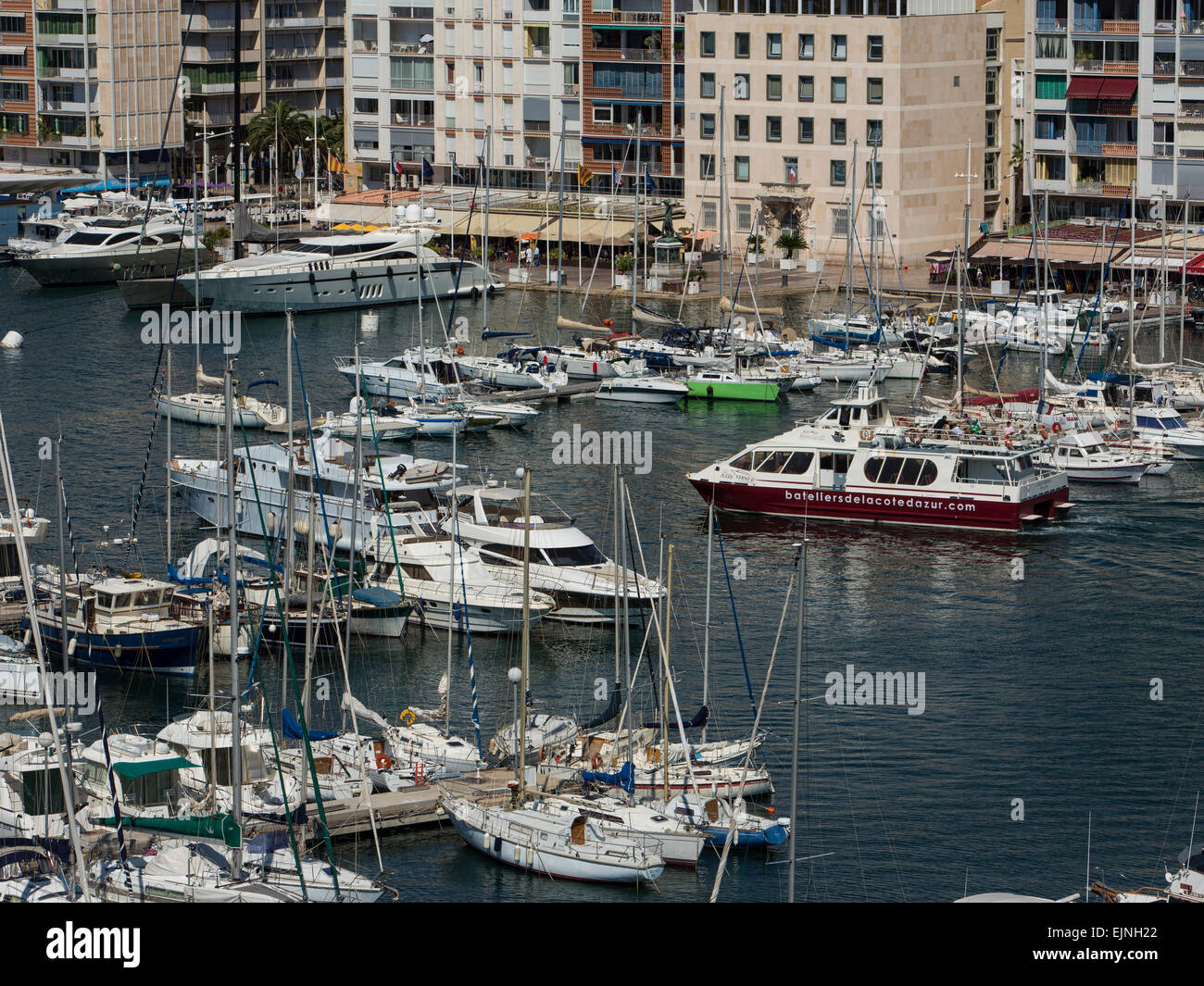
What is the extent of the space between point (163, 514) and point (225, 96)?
72.7 m

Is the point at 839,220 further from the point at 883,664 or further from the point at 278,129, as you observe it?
the point at 883,664

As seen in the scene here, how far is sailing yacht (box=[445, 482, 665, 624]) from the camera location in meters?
43.7

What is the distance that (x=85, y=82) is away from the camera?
118062 millimetres

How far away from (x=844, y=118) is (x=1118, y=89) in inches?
501

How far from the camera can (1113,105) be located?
3718 inches

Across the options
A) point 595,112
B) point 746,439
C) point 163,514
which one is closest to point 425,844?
point 163,514

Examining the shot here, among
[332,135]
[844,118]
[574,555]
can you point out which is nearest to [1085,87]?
[844,118]

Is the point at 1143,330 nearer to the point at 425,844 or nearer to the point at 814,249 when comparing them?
the point at 814,249

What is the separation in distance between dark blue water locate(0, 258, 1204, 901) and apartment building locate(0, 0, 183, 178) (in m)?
53.4

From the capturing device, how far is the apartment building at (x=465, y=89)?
4158 inches

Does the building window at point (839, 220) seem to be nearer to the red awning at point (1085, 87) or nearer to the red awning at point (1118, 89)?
the red awning at point (1085, 87)

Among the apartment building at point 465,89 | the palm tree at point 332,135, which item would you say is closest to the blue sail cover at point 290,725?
the apartment building at point 465,89

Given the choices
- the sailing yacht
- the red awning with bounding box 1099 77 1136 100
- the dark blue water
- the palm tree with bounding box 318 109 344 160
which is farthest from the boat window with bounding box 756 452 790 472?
the palm tree with bounding box 318 109 344 160

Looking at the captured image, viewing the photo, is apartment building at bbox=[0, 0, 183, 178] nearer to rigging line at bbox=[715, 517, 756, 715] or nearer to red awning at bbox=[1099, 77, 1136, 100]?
red awning at bbox=[1099, 77, 1136, 100]
